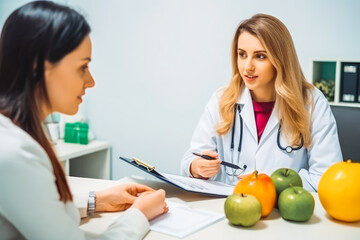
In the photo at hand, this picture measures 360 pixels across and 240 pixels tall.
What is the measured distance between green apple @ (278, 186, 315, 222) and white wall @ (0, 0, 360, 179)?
1514 mm

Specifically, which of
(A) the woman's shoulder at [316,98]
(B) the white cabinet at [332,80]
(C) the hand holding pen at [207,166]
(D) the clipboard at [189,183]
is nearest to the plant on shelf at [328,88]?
(B) the white cabinet at [332,80]

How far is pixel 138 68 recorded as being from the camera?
3166mm

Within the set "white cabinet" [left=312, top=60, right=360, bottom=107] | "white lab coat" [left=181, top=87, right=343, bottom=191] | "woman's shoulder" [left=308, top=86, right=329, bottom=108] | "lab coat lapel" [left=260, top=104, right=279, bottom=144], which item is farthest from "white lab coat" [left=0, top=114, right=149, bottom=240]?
"white cabinet" [left=312, top=60, right=360, bottom=107]

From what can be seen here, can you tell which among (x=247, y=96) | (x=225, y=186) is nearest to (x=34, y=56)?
(x=225, y=186)

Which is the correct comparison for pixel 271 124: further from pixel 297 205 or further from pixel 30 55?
pixel 30 55

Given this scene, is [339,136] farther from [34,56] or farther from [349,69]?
[34,56]

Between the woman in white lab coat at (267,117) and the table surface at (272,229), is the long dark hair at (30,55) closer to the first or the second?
the table surface at (272,229)

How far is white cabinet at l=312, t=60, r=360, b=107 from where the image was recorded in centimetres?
249

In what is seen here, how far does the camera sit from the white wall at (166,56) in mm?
2631

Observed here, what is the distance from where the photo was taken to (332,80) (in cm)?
262

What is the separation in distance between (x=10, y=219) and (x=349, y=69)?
203cm

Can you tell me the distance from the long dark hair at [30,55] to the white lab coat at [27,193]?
0.04 m

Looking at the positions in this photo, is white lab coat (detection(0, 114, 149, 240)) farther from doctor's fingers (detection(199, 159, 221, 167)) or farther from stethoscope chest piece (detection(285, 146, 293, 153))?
stethoscope chest piece (detection(285, 146, 293, 153))

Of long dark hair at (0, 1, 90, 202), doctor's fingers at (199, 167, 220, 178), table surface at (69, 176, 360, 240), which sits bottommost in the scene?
doctor's fingers at (199, 167, 220, 178)
